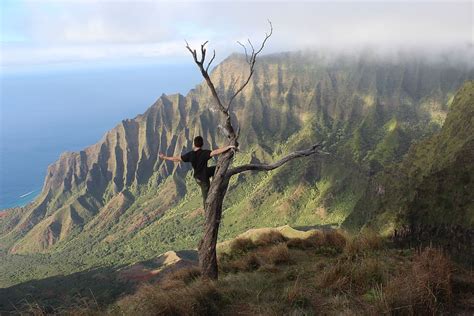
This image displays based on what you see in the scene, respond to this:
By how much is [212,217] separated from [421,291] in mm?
5648

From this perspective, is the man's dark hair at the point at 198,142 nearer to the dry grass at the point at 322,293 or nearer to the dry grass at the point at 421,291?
the dry grass at the point at 322,293

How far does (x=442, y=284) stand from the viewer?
7.28m

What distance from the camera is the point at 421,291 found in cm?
671

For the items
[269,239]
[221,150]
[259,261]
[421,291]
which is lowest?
[269,239]

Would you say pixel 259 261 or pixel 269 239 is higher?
pixel 259 261

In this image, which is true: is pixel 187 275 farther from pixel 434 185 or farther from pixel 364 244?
pixel 434 185

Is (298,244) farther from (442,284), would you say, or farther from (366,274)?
(442,284)

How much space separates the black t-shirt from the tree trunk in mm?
379

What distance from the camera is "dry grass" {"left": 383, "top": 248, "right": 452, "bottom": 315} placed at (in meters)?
6.37

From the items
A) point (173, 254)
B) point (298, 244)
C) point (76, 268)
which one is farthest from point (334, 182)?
point (298, 244)

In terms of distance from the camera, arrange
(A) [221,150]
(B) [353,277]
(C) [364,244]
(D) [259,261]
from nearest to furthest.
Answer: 1. (B) [353,277]
2. (A) [221,150]
3. (C) [364,244]
4. (D) [259,261]

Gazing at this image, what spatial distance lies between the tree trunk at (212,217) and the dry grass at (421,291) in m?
4.94

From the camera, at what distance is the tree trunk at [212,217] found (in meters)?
10.8

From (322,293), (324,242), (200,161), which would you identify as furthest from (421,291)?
(324,242)
